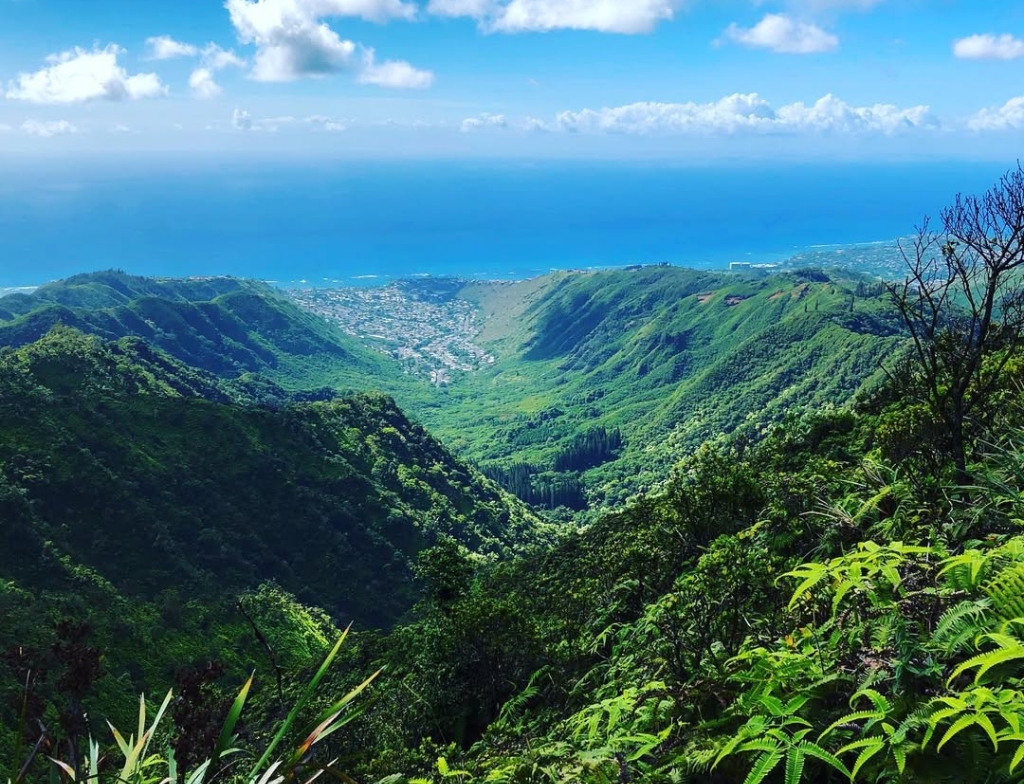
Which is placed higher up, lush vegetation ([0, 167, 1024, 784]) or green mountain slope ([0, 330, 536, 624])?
lush vegetation ([0, 167, 1024, 784])

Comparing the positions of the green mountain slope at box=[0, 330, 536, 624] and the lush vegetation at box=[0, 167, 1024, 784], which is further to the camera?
the green mountain slope at box=[0, 330, 536, 624]

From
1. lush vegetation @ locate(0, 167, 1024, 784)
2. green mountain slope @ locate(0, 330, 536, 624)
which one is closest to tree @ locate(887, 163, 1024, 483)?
lush vegetation @ locate(0, 167, 1024, 784)

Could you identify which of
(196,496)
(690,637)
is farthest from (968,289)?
(196,496)

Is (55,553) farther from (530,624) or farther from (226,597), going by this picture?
(530,624)

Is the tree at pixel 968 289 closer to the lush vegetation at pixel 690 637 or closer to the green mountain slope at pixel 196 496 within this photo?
the lush vegetation at pixel 690 637

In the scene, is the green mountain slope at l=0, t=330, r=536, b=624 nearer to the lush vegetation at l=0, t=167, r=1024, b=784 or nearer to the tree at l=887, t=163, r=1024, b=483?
the lush vegetation at l=0, t=167, r=1024, b=784

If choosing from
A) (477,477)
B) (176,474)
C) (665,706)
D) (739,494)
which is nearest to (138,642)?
(176,474)

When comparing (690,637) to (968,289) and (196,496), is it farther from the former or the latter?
(196,496)

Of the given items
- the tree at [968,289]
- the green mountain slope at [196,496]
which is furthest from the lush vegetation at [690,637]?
the green mountain slope at [196,496]

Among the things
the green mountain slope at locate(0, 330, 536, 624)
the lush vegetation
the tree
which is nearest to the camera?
the lush vegetation
